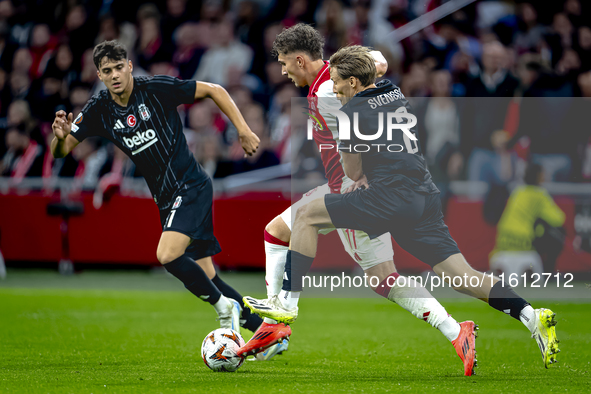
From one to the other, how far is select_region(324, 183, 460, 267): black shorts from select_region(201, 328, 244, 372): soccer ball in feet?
3.51

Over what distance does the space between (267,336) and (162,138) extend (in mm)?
1860

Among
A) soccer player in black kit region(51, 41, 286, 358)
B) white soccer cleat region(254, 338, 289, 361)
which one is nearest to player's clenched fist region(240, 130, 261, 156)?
soccer player in black kit region(51, 41, 286, 358)

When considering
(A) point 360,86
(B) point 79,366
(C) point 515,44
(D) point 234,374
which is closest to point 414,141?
(A) point 360,86

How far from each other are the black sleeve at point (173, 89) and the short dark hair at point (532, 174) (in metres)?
4.63

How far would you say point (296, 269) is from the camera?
185 inches

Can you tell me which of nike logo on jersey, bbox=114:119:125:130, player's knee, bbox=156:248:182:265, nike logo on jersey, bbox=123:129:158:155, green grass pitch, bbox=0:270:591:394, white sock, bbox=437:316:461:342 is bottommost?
green grass pitch, bbox=0:270:591:394

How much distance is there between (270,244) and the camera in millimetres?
Result: 5230

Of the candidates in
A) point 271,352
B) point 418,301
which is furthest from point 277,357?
point 418,301

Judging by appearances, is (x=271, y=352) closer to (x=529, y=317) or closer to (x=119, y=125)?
(x=529, y=317)

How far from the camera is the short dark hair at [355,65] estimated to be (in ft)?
15.1

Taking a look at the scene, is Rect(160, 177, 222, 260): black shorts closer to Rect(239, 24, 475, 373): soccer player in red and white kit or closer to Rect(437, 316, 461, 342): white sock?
Rect(239, 24, 475, 373): soccer player in red and white kit

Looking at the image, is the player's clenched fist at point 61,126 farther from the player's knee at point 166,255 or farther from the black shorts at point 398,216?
the black shorts at point 398,216

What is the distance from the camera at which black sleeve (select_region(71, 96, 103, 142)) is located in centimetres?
573

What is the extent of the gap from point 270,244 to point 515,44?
7.84m
